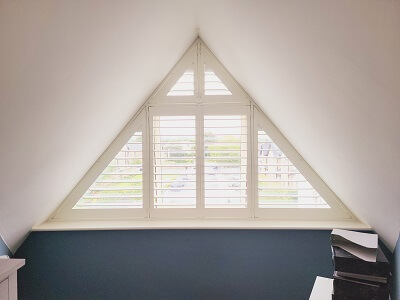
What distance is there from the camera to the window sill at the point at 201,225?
2.05 metres

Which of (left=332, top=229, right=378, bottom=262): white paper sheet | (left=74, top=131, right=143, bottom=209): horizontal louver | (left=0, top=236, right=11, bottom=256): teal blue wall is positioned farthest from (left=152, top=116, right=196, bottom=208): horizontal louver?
(left=332, top=229, right=378, bottom=262): white paper sheet

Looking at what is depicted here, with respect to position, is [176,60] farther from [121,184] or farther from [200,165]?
[121,184]

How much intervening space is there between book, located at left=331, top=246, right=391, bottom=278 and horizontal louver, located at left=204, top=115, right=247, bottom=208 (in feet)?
3.11

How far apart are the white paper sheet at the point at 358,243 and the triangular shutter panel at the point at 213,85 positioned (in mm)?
1196

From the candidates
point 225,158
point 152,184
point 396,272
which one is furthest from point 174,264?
point 396,272

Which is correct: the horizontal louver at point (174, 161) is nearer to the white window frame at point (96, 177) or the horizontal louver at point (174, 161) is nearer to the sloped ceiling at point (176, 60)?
the white window frame at point (96, 177)

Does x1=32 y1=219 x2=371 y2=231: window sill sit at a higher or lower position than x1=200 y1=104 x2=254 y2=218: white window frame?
lower

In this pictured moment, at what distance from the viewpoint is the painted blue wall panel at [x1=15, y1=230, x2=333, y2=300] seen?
2.04 metres

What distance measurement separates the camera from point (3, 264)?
108 cm

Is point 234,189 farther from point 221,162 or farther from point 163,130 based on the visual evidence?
point 163,130

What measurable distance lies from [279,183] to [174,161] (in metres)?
0.72

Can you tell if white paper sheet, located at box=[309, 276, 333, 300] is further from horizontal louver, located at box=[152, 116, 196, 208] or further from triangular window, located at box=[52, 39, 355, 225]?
horizontal louver, located at box=[152, 116, 196, 208]

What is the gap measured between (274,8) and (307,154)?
3.83ft

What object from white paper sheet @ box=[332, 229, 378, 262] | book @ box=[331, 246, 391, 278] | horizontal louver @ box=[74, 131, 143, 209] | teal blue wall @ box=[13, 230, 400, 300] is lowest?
teal blue wall @ box=[13, 230, 400, 300]
